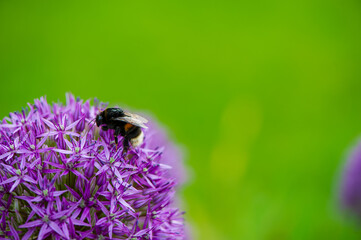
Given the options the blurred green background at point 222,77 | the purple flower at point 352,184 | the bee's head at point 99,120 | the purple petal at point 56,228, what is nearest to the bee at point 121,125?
the bee's head at point 99,120

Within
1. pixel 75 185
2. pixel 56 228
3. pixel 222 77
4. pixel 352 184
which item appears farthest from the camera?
pixel 222 77

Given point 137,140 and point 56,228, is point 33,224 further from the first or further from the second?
point 137,140

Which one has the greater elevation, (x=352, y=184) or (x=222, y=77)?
(x=222, y=77)

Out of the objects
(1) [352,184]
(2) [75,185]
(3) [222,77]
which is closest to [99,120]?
(2) [75,185]

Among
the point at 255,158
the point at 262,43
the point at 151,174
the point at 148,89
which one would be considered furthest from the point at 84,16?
the point at 151,174

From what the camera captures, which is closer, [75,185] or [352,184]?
[75,185]

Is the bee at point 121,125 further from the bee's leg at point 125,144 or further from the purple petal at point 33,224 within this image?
the purple petal at point 33,224
